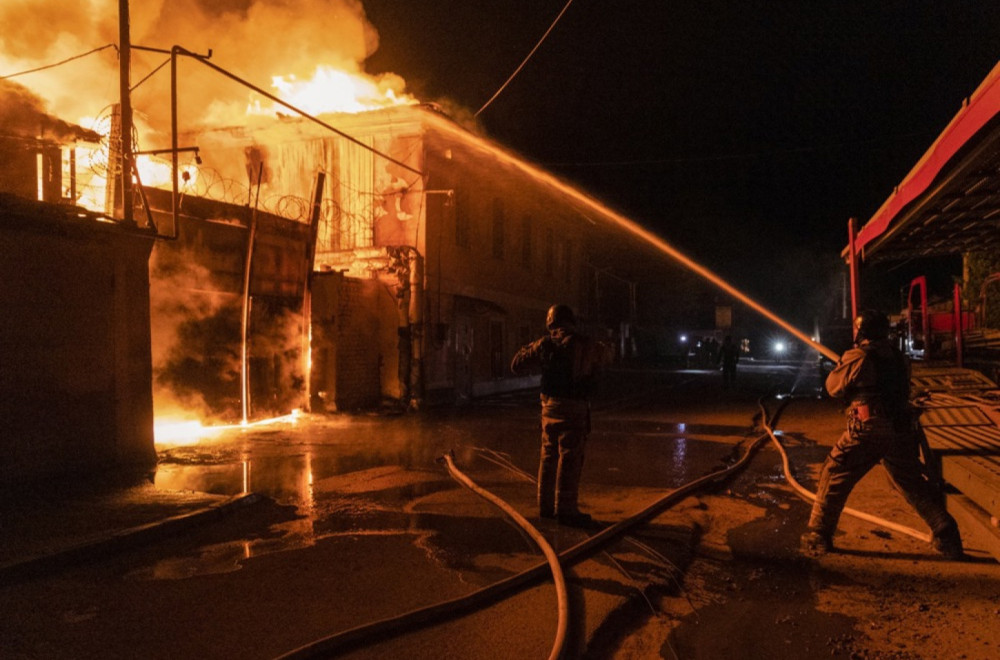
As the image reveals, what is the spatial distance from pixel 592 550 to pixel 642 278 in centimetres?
4191

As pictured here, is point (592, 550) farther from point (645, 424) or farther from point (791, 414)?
point (791, 414)

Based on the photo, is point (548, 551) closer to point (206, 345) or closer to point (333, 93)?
point (206, 345)

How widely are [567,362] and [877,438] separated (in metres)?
2.35

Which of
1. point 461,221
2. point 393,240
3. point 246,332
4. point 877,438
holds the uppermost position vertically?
point 461,221

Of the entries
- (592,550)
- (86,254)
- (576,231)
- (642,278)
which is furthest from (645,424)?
(642,278)

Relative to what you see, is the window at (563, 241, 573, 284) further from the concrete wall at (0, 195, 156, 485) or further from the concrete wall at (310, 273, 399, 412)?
the concrete wall at (0, 195, 156, 485)

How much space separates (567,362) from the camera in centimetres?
566

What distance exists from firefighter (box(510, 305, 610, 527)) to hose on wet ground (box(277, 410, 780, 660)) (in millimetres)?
453

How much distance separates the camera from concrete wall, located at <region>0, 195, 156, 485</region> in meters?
7.21

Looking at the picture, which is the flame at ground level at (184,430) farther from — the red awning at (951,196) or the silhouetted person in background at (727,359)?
the silhouetted person in background at (727,359)

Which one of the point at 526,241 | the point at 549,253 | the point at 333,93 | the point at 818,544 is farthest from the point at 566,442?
the point at 549,253

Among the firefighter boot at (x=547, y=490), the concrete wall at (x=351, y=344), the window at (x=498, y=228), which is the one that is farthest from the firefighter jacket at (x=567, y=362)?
the window at (x=498, y=228)

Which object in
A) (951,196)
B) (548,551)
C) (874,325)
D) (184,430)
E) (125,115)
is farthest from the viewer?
(184,430)

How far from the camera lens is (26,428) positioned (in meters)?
7.30
